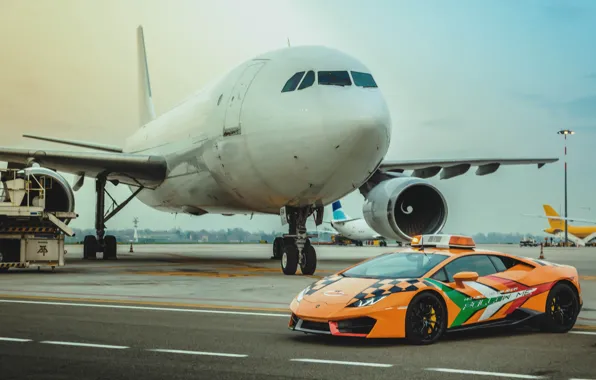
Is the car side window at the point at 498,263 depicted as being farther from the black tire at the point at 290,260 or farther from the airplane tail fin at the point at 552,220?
the airplane tail fin at the point at 552,220

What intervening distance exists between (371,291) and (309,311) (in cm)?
70

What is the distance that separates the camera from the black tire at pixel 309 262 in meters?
18.4

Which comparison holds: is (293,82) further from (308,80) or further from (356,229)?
(356,229)

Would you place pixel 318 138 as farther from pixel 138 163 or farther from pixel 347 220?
pixel 347 220

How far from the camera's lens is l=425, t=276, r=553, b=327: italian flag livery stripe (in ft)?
28.6

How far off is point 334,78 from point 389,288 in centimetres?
956

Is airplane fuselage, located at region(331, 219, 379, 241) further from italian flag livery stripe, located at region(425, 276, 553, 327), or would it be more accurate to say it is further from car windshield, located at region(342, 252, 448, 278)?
italian flag livery stripe, located at region(425, 276, 553, 327)

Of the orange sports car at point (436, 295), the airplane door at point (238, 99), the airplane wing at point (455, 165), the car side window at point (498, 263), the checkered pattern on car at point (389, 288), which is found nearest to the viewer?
the orange sports car at point (436, 295)

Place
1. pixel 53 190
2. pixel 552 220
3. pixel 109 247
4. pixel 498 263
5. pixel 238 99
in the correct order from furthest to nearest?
1. pixel 552 220
2. pixel 109 247
3. pixel 53 190
4. pixel 238 99
5. pixel 498 263

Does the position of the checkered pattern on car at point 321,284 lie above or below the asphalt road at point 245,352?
above

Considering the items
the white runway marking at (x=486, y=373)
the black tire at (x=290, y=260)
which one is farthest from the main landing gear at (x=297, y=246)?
the white runway marking at (x=486, y=373)

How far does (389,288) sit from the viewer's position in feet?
27.7

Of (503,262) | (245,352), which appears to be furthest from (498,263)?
(245,352)

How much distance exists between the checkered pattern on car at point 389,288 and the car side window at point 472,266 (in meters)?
0.71
